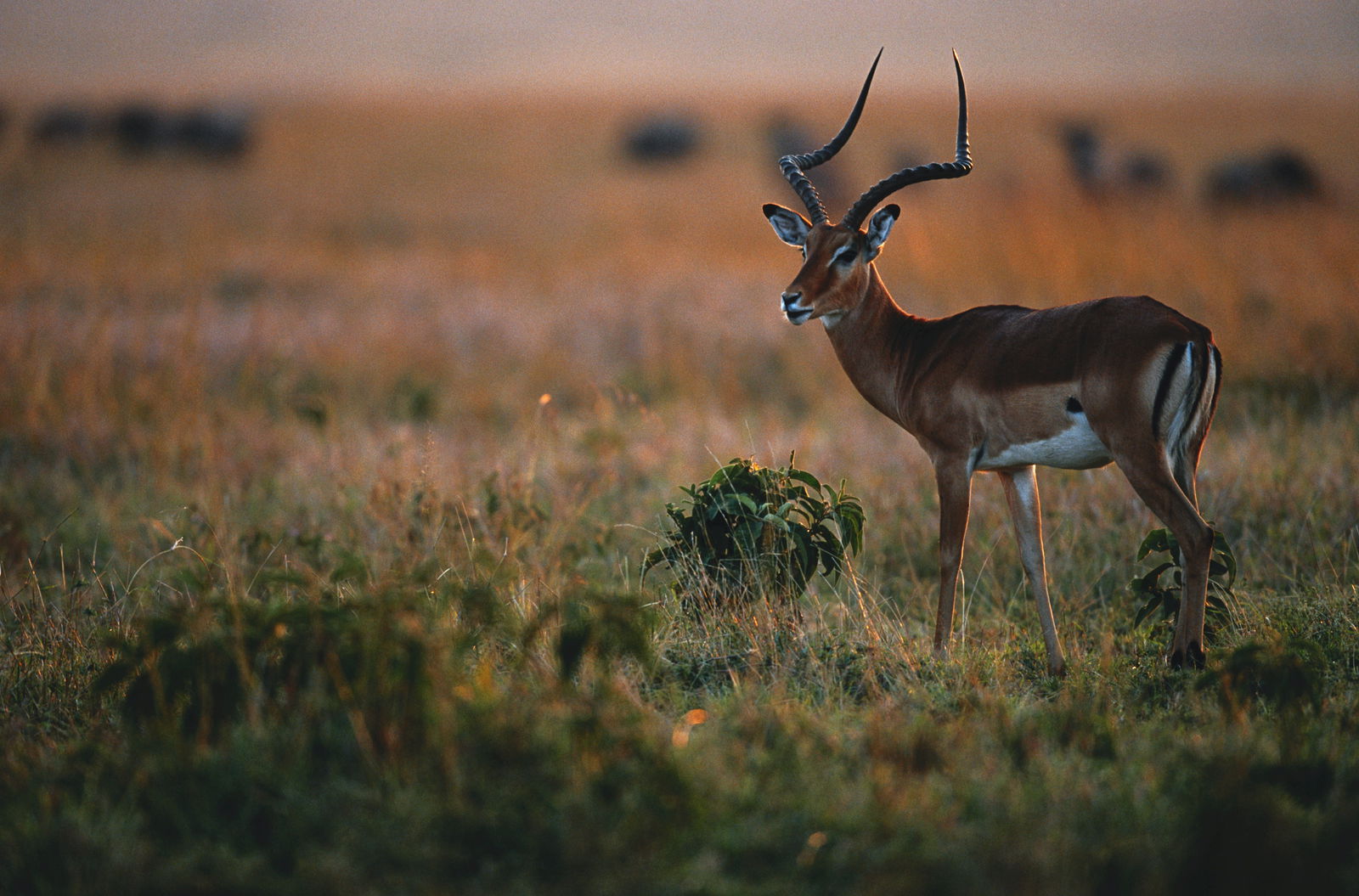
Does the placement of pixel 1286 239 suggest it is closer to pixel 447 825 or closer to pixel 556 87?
pixel 447 825

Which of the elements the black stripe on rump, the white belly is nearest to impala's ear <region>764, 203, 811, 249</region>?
the white belly

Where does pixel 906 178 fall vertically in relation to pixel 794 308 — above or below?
above

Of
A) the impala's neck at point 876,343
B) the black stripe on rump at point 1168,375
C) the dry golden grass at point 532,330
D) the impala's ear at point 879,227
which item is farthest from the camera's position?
the dry golden grass at point 532,330

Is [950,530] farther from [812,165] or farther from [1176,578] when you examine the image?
[812,165]

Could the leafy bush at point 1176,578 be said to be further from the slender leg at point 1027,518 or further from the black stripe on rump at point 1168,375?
the black stripe on rump at point 1168,375

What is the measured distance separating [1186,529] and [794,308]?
2.02 metres

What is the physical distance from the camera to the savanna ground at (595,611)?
326cm

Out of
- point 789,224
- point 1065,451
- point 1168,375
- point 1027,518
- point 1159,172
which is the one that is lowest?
point 1027,518

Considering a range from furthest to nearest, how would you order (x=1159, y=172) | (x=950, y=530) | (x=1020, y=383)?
1. (x=1159, y=172)
2. (x=950, y=530)
3. (x=1020, y=383)

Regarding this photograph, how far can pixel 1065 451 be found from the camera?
4883mm

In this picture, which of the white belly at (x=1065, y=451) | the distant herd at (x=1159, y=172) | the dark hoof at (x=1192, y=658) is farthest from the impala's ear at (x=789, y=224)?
the distant herd at (x=1159, y=172)

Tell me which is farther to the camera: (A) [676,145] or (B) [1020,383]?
(A) [676,145]

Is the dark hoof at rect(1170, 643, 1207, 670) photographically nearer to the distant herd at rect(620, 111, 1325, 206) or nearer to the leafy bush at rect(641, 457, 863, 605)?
the leafy bush at rect(641, 457, 863, 605)

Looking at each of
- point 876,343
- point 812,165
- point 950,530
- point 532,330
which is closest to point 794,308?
point 876,343
